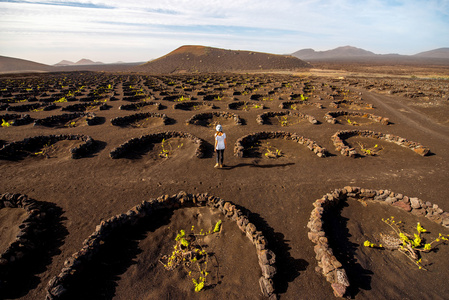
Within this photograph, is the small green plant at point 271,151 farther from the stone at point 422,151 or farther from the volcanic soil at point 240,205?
the stone at point 422,151

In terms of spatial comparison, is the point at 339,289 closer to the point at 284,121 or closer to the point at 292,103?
the point at 284,121

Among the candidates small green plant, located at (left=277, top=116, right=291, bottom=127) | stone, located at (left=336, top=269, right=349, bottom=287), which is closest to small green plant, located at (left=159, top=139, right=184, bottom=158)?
small green plant, located at (left=277, top=116, right=291, bottom=127)

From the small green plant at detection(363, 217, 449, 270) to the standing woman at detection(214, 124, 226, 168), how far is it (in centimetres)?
656

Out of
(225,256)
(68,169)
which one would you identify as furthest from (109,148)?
(225,256)

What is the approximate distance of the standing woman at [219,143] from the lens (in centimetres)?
954

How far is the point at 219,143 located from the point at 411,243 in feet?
25.7

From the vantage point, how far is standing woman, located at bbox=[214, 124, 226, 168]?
9.54 m

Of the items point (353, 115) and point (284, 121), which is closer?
point (284, 121)

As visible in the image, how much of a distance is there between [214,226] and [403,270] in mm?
5622

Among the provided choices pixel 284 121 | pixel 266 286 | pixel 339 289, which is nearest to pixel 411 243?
pixel 339 289

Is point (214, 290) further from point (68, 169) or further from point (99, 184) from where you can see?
point (68, 169)

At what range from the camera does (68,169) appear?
1046 cm

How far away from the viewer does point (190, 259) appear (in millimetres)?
5781

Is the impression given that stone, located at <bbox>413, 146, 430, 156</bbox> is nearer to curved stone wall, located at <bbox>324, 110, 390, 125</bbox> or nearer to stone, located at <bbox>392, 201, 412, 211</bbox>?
curved stone wall, located at <bbox>324, 110, 390, 125</bbox>
